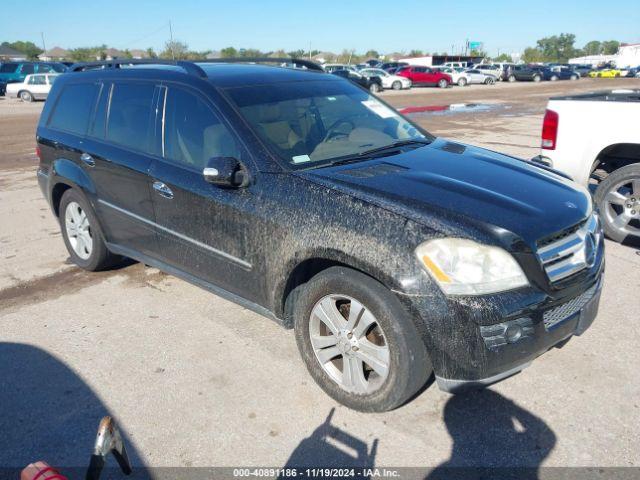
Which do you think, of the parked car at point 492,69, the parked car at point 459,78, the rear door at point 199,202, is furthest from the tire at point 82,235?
the parked car at point 492,69

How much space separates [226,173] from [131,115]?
1421 mm

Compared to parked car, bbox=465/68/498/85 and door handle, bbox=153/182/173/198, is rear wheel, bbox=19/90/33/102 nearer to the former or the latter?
door handle, bbox=153/182/173/198

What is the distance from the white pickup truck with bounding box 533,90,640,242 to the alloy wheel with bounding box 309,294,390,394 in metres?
3.23

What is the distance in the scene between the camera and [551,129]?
229 inches

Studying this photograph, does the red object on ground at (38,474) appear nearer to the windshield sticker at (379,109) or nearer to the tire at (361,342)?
the tire at (361,342)

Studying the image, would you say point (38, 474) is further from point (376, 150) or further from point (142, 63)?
point (142, 63)

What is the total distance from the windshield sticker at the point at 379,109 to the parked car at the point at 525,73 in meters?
52.0

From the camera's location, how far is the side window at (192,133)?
11.8 feet

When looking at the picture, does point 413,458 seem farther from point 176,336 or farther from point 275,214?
point 176,336

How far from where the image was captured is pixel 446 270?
264cm

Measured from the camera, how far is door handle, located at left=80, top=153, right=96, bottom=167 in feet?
14.9

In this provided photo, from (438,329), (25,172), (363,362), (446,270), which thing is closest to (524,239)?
(446,270)

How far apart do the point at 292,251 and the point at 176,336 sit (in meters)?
1.32

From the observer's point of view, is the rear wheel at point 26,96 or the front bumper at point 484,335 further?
the rear wheel at point 26,96
